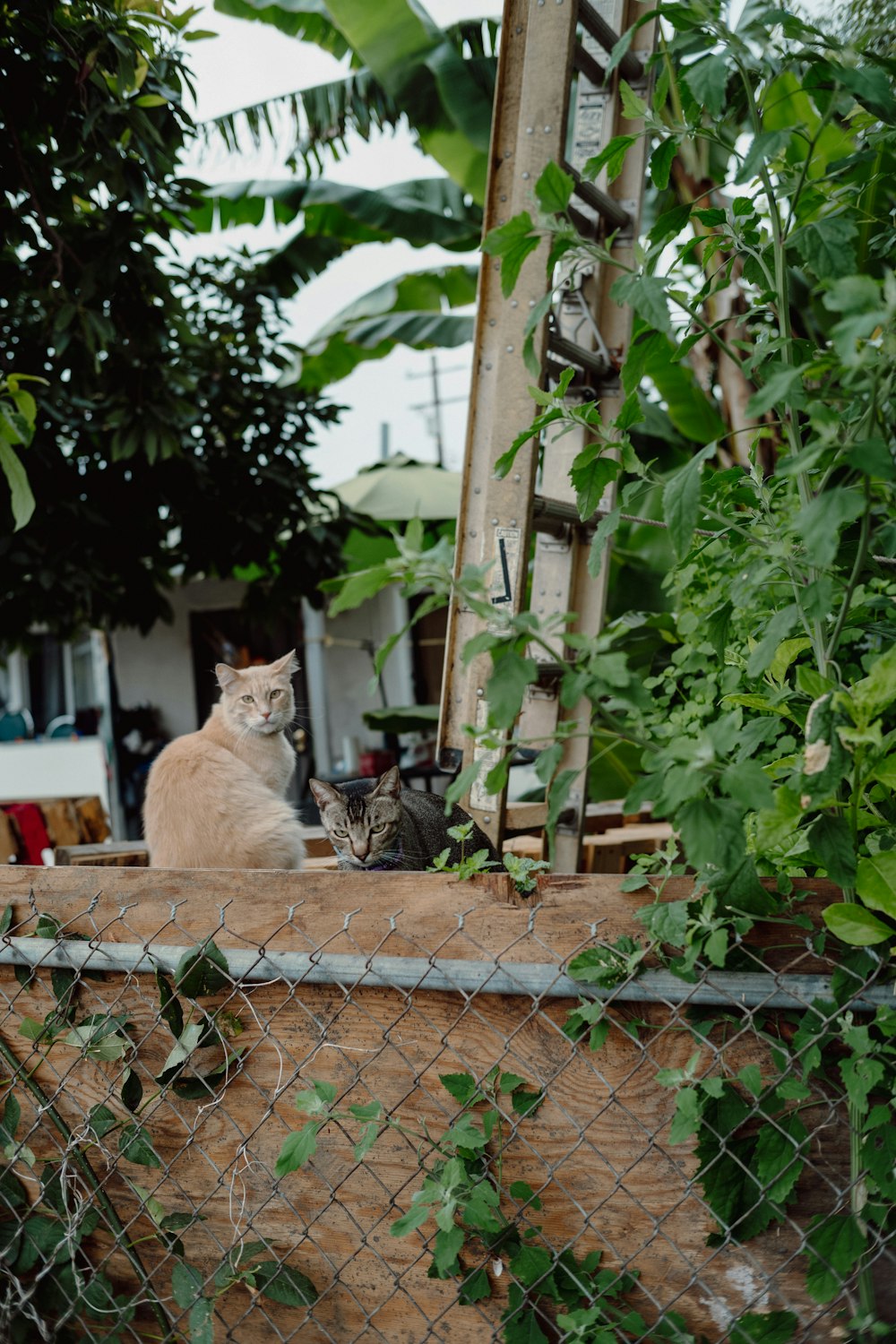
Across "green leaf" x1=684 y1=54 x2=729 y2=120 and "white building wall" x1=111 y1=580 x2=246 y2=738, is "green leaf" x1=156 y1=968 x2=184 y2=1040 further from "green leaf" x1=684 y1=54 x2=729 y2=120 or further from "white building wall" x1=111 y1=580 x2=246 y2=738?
"white building wall" x1=111 y1=580 x2=246 y2=738

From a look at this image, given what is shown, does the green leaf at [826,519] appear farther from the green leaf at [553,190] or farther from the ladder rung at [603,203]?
the ladder rung at [603,203]

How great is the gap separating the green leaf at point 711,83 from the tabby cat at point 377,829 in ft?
4.81

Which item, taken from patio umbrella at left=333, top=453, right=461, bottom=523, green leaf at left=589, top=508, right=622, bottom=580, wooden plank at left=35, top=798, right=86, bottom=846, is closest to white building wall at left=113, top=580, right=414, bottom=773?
patio umbrella at left=333, top=453, right=461, bottom=523

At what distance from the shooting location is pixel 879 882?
3.42 ft

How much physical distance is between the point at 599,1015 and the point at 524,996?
145 mm

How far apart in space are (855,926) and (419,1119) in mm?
668

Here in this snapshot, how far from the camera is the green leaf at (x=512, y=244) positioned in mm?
1062

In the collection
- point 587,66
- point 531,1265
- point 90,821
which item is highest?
point 587,66

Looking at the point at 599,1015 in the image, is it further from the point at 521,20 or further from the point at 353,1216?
the point at 521,20

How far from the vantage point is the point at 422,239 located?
6.39m

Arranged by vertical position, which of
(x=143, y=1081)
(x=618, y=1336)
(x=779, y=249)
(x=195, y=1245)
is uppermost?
(x=779, y=249)

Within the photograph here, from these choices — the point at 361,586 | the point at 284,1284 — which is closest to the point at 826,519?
the point at 361,586

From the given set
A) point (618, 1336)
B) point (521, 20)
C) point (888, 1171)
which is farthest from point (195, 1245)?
point (521, 20)

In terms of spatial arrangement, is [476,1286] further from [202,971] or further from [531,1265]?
[202,971]
